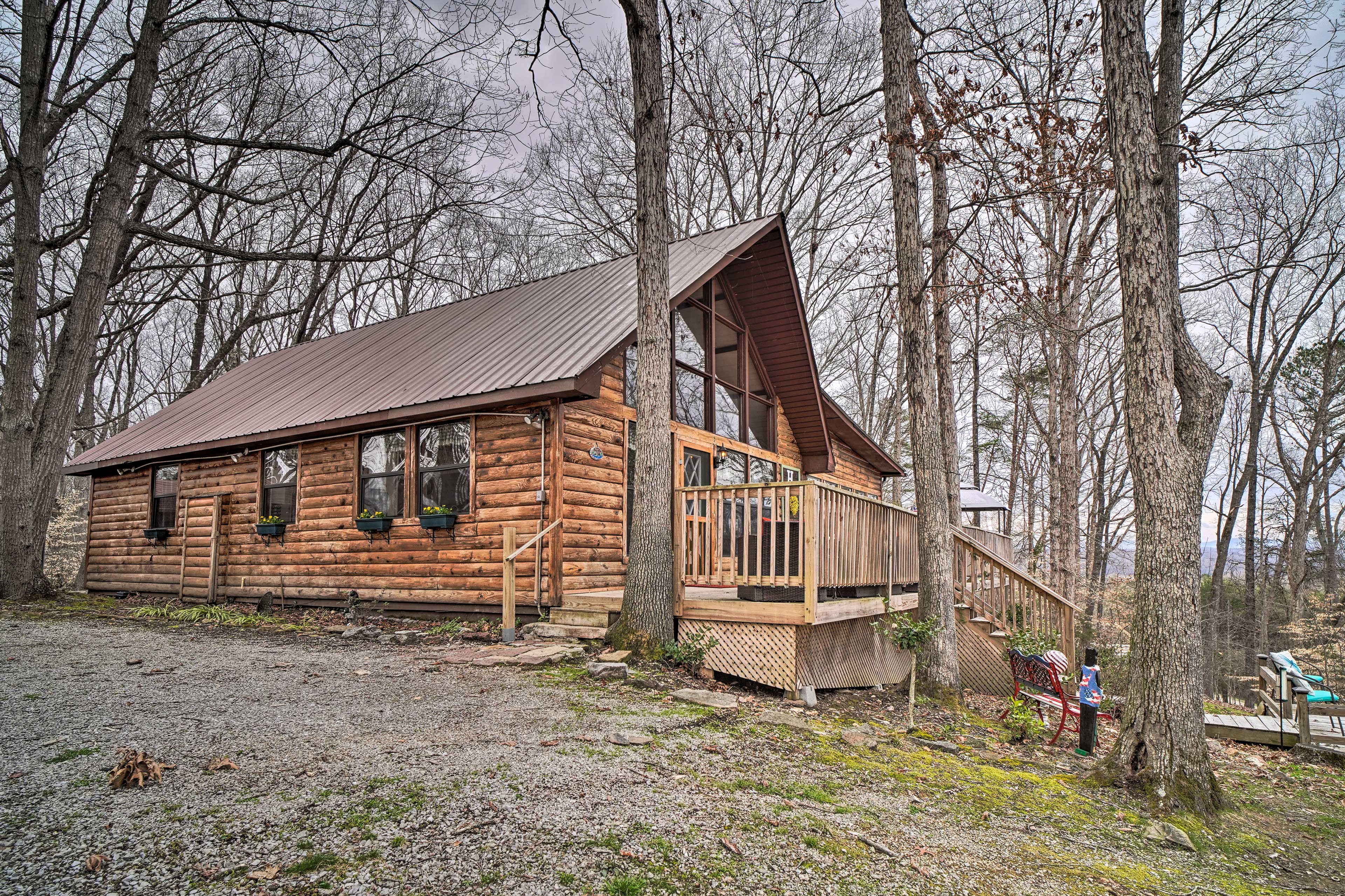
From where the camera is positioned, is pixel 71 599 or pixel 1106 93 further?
pixel 71 599

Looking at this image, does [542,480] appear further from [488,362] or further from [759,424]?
[759,424]

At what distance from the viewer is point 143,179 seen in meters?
16.8

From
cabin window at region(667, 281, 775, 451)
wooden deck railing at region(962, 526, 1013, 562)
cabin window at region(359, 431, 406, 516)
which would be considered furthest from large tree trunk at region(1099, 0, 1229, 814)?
wooden deck railing at region(962, 526, 1013, 562)

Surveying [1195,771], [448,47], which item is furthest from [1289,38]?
[448,47]

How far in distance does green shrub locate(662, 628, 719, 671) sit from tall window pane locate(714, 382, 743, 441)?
491 centimetres

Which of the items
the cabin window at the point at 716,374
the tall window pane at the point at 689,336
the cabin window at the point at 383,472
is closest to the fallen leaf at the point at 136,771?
the cabin window at the point at 383,472

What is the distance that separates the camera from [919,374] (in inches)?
321

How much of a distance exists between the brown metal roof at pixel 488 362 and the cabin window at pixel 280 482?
1.03ft

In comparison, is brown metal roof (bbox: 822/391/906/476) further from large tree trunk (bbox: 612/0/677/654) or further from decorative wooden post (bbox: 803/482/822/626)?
decorative wooden post (bbox: 803/482/822/626)

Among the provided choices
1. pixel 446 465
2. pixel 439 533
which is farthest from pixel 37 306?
pixel 439 533

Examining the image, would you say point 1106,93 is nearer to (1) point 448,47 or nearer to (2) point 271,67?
(1) point 448,47

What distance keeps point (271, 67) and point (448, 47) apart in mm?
4211

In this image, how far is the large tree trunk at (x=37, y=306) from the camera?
11.8 m

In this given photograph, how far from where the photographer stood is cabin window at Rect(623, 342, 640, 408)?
9969 millimetres
